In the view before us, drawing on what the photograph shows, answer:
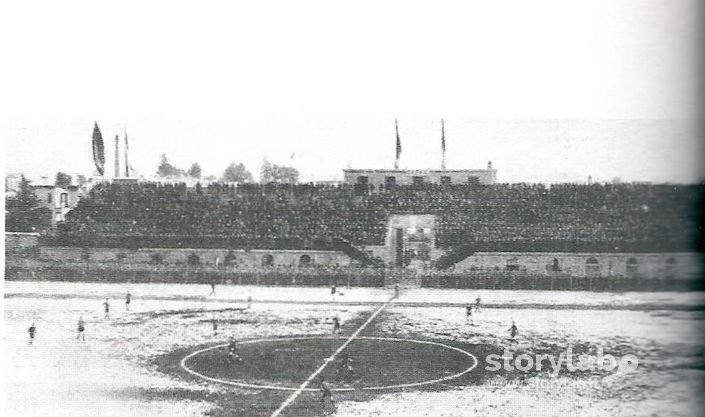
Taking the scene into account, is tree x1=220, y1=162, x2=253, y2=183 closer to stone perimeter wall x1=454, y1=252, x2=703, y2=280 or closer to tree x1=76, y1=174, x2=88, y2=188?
tree x1=76, y1=174, x2=88, y2=188

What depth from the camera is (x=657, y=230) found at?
4836mm

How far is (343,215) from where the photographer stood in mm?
5500

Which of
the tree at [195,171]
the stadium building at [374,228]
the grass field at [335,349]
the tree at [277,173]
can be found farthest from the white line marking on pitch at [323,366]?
the tree at [195,171]

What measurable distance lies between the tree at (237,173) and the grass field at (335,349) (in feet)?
3.16

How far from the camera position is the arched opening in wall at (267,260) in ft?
18.5

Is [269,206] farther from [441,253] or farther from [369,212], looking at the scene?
[441,253]

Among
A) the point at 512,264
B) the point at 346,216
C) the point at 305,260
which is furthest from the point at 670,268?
the point at 305,260

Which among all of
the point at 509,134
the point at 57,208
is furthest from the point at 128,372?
the point at 509,134

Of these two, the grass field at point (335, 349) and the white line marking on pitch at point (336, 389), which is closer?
the grass field at point (335, 349)

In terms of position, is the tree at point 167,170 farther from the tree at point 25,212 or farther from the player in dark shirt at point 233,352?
the player in dark shirt at point 233,352

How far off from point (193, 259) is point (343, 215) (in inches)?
52.3

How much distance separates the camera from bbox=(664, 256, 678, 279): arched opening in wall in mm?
4781

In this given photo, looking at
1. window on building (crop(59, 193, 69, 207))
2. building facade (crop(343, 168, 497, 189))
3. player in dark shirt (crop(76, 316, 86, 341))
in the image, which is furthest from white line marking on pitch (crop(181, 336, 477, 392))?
window on building (crop(59, 193, 69, 207))

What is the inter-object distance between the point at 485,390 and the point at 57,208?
12.2 ft
